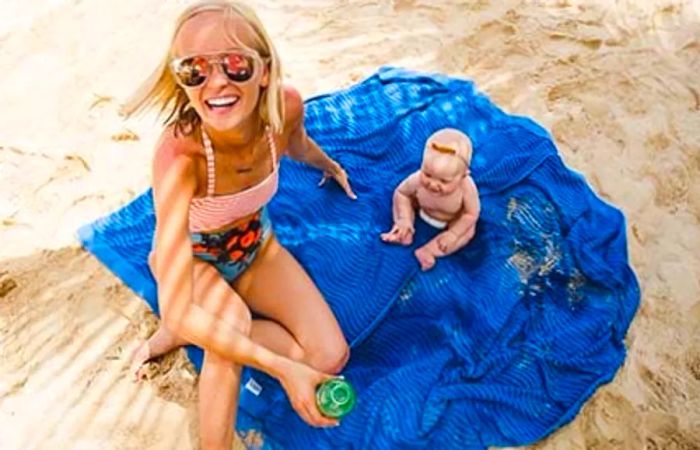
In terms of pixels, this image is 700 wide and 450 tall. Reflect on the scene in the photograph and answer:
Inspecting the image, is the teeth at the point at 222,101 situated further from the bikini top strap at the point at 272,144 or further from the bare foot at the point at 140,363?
the bare foot at the point at 140,363

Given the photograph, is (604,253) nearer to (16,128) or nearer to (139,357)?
(139,357)

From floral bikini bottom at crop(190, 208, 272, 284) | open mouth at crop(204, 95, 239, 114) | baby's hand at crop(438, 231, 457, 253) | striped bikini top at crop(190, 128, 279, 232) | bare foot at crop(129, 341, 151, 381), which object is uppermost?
open mouth at crop(204, 95, 239, 114)

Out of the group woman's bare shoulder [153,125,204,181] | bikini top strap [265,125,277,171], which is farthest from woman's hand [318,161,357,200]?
woman's bare shoulder [153,125,204,181]

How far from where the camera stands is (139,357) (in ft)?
8.34

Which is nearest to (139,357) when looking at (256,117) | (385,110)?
(256,117)

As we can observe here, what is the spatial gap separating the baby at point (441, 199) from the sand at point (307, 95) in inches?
25.0

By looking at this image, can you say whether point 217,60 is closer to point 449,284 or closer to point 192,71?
point 192,71

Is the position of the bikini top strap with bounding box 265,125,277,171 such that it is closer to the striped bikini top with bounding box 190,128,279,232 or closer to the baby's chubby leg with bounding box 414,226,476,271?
the striped bikini top with bounding box 190,128,279,232

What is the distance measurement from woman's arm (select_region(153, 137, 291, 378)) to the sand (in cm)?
39

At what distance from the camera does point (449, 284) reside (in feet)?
9.09

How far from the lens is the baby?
265 centimetres

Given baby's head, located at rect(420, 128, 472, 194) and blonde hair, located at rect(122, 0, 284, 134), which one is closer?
blonde hair, located at rect(122, 0, 284, 134)

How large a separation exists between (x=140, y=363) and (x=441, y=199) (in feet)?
3.47

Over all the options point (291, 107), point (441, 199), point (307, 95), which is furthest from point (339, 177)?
point (307, 95)
